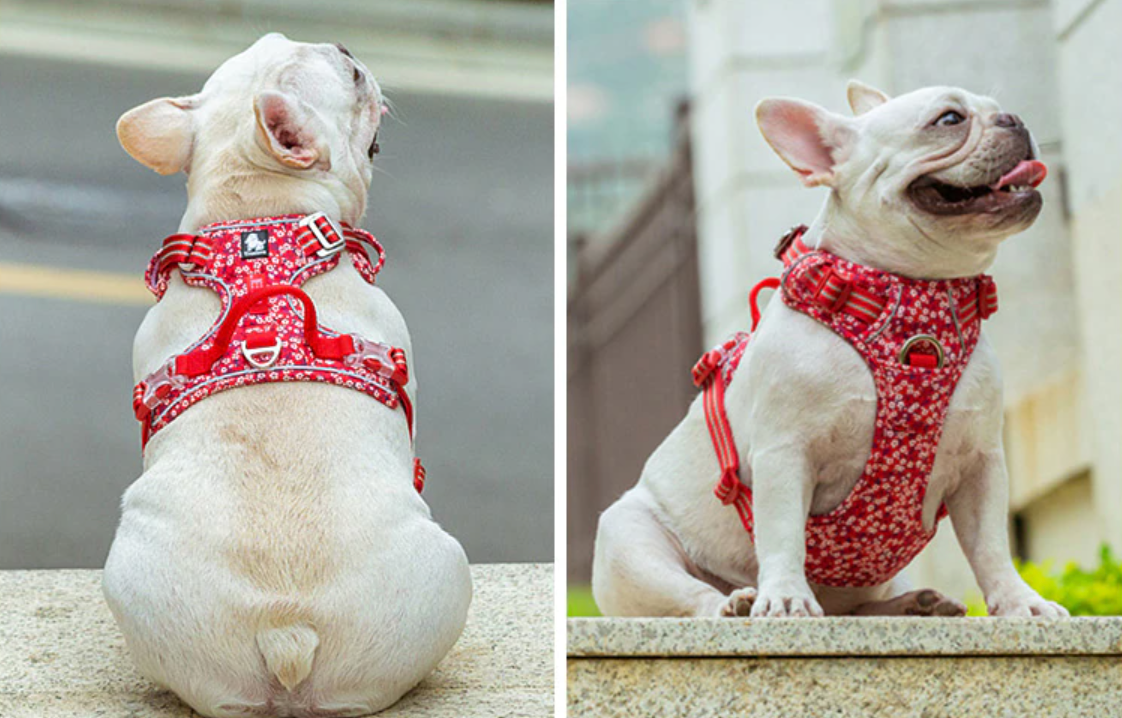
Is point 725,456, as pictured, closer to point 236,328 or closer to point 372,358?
point 372,358

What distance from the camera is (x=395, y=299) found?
7465mm

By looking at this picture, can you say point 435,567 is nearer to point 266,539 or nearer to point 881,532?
point 266,539

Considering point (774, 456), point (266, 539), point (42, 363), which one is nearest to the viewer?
point (266, 539)

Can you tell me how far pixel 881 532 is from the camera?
12.0ft

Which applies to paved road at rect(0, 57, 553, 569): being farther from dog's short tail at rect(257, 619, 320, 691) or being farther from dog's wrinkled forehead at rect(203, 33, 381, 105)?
dog's short tail at rect(257, 619, 320, 691)

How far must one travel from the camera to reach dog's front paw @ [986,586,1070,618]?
11.2ft

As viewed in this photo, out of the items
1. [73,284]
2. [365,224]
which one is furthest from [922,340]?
[73,284]

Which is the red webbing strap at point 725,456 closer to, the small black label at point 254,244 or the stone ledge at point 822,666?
the stone ledge at point 822,666

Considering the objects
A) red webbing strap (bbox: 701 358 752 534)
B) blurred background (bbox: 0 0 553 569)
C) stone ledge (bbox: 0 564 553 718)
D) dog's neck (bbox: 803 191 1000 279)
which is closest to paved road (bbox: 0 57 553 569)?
blurred background (bbox: 0 0 553 569)

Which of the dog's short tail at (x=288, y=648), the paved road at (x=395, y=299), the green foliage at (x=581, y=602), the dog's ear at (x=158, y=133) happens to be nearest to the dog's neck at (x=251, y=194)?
the dog's ear at (x=158, y=133)

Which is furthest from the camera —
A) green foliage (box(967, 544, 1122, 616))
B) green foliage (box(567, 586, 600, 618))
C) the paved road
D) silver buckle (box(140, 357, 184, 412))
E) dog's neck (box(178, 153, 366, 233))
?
green foliage (box(567, 586, 600, 618))

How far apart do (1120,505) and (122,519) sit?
5224mm

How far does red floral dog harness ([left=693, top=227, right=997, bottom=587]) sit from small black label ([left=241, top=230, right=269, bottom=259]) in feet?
4.09

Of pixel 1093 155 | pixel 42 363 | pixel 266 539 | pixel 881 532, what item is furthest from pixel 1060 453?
pixel 266 539
